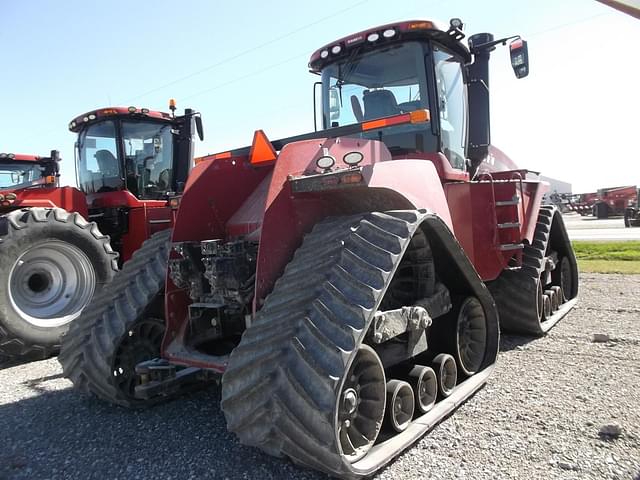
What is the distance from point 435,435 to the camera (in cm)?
334

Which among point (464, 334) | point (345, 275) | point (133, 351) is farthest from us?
point (464, 334)

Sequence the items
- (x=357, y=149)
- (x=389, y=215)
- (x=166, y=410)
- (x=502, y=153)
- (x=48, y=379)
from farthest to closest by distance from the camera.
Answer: (x=502, y=153) < (x=48, y=379) < (x=166, y=410) < (x=357, y=149) < (x=389, y=215)

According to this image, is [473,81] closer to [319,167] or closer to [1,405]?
[319,167]

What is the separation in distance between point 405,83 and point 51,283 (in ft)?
15.9

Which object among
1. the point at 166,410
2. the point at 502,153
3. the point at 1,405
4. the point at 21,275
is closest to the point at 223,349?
the point at 166,410

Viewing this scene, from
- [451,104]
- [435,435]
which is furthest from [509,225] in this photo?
[435,435]

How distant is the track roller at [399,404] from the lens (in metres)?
3.11

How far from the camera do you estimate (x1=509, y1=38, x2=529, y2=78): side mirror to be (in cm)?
A: 529

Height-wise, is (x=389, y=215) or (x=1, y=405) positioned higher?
(x=389, y=215)

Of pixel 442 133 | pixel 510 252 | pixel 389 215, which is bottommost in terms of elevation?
pixel 510 252

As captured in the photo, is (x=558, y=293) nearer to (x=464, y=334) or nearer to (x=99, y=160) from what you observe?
(x=464, y=334)

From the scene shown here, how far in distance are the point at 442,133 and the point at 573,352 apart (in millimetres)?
2530

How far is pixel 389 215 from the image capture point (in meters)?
3.26

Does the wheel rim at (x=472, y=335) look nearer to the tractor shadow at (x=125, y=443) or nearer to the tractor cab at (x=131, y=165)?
the tractor shadow at (x=125, y=443)
